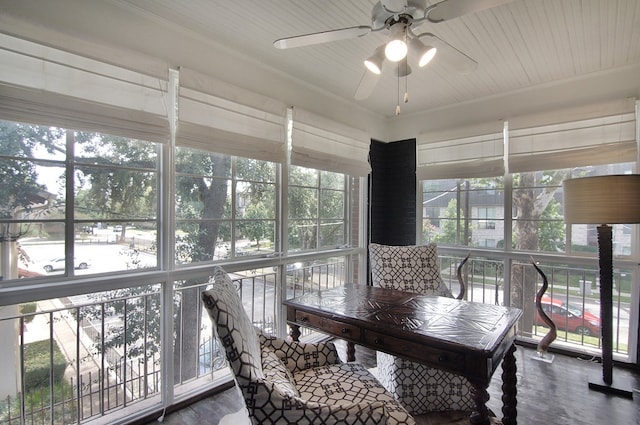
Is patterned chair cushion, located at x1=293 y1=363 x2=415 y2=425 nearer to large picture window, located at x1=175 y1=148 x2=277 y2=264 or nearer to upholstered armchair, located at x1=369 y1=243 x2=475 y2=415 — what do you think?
upholstered armchair, located at x1=369 y1=243 x2=475 y2=415

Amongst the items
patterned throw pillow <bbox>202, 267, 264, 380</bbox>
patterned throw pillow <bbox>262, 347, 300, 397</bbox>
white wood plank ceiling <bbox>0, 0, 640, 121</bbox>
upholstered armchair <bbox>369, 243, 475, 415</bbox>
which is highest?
white wood plank ceiling <bbox>0, 0, 640, 121</bbox>

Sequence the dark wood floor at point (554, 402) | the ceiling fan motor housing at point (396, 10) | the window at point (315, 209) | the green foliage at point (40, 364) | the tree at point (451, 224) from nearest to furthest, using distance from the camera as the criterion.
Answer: the ceiling fan motor housing at point (396, 10), the green foliage at point (40, 364), the dark wood floor at point (554, 402), the window at point (315, 209), the tree at point (451, 224)

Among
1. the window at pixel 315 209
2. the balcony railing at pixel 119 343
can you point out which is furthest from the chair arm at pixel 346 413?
the window at pixel 315 209

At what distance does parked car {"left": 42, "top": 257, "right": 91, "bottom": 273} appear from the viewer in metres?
1.72

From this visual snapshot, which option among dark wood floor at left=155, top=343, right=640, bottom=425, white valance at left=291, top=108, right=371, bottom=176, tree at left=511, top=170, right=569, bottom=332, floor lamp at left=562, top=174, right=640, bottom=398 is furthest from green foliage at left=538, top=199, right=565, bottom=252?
white valance at left=291, top=108, right=371, bottom=176

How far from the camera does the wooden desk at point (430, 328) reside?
1.43m

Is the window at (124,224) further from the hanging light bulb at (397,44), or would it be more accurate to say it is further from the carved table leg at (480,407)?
the carved table leg at (480,407)

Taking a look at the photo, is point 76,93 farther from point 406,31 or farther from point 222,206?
point 406,31

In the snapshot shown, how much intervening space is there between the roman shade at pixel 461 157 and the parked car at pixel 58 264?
324 cm

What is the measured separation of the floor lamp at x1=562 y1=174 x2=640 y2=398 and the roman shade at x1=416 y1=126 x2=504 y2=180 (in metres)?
0.93

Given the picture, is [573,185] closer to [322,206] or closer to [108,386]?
[322,206]

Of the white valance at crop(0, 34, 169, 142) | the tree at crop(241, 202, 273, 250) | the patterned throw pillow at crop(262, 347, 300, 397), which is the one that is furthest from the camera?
the tree at crop(241, 202, 273, 250)

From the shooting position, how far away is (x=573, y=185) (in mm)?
2328

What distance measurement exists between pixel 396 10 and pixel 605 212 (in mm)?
1985
